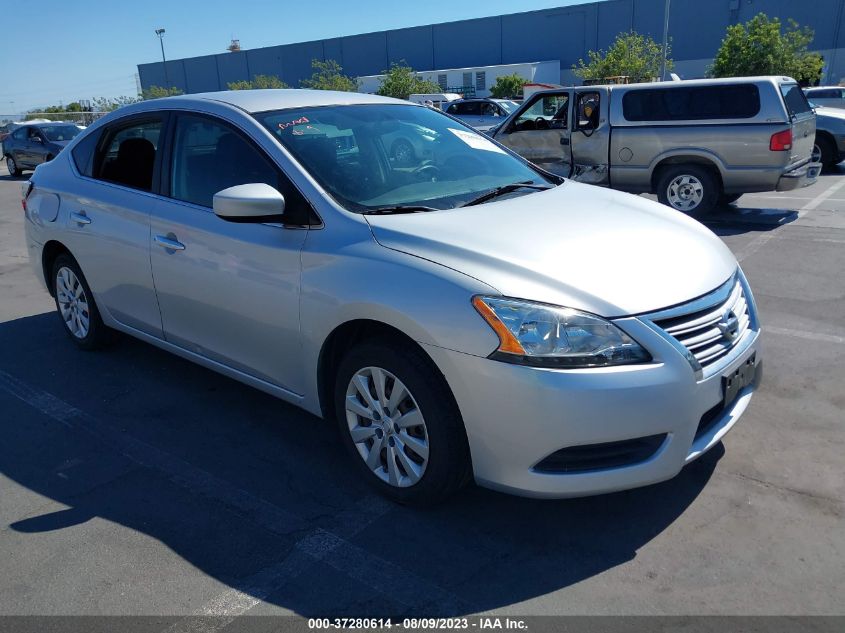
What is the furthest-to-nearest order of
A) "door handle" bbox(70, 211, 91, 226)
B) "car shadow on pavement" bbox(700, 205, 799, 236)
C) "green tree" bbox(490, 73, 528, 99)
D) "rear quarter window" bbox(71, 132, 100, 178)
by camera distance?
"green tree" bbox(490, 73, 528, 99)
"car shadow on pavement" bbox(700, 205, 799, 236)
"rear quarter window" bbox(71, 132, 100, 178)
"door handle" bbox(70, 211, 91, 226)

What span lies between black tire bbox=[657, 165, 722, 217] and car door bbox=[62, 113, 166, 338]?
750 centimetres

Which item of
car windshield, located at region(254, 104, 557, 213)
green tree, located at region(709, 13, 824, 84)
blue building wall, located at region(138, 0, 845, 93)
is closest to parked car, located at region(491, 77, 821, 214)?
car windshield, located at region(254, 104, 557, 213)

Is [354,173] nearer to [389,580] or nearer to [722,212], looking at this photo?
[389,580]

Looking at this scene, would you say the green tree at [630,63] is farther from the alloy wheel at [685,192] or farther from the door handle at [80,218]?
the door handle at [80,218]

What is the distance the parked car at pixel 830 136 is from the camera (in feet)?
45.1

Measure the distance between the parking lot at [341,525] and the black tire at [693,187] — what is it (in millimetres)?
5715

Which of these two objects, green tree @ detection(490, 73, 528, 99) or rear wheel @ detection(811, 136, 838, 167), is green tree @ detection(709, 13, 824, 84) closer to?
rear wheel @ detection(811, 136, 838, 167)

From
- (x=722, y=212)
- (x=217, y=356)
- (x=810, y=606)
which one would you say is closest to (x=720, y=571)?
(x=810, y=606)

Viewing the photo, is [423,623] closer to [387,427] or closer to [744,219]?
[387,427]

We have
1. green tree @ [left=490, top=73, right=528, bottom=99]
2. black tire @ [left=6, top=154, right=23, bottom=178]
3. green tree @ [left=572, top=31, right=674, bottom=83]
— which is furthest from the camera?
green tree @ [left=490, top=73, right=528, bottom=99]

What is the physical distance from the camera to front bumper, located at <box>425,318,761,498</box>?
267 centimetres

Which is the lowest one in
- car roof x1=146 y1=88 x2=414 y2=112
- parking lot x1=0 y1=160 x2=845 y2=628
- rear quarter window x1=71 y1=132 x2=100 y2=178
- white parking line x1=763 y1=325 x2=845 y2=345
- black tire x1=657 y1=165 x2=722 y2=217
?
white parking line x1=763 y1=325 x2=845 y2=345

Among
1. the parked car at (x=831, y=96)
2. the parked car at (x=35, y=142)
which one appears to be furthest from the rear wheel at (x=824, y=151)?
the parked car at (x=35, y=142)

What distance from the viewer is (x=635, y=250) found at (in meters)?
3.18
